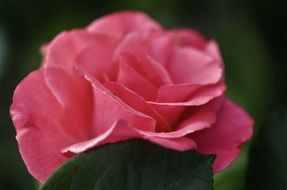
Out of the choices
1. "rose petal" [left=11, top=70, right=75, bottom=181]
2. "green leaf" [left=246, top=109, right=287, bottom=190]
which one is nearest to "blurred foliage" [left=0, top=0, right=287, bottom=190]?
"green leaf" [left=246, top=109, right=287, bottom=190]

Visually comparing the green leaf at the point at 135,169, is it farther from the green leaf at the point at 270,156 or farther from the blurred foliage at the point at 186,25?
the blurred foliage at the point at 186,25

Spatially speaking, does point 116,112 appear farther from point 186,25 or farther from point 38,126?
point 186,25

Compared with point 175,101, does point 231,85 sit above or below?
below

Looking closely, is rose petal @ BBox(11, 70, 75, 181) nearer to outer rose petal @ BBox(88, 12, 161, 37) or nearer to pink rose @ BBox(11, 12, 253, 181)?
pink rose @ BBox(11, 12, 253, 181)

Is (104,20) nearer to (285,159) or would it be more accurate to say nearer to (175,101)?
(175,101)

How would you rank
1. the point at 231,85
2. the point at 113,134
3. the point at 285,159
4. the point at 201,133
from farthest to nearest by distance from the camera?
the point at 231,85 → the point at 285,159 → the point at 201,133 → the point at 113,134

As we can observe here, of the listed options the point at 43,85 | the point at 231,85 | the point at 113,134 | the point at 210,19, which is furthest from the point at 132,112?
the point at 210,19
